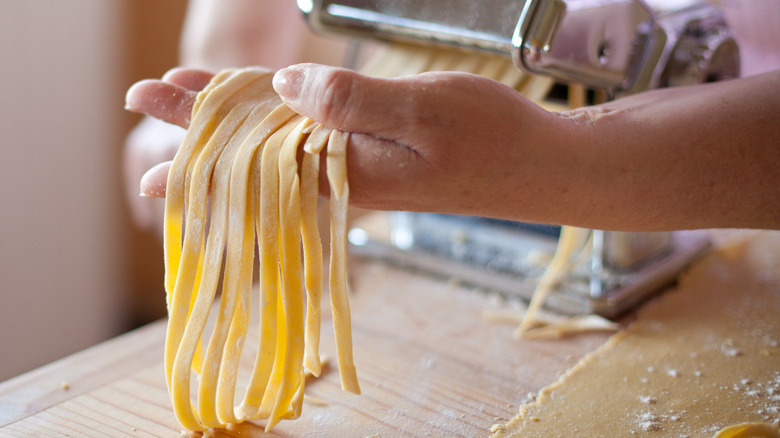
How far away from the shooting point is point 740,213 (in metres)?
0.69

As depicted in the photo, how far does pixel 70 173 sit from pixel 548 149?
5.07 feet

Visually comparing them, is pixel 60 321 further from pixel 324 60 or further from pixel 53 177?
pixel 324 60

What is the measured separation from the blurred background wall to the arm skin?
1173 mm

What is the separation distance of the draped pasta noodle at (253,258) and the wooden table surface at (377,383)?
0.22ft

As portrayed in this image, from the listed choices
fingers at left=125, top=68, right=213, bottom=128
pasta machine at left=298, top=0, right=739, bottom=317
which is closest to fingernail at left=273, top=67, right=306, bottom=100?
fingers at left=125, top=68, right=213, bottom=128

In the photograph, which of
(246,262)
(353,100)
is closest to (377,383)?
(246,262)

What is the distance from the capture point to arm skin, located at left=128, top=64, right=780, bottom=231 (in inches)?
21.9

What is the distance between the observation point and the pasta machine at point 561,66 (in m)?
0.74

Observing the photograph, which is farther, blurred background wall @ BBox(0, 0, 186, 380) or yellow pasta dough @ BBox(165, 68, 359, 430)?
blurred background wall @ BBox(0, 0, 186, 380)

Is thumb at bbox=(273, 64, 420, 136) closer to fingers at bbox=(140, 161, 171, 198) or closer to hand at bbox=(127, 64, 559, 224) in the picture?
hand at bbox=(127, 64, 559, 224)

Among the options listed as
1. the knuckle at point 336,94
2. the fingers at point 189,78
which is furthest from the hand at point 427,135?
the fingers at point 189,78

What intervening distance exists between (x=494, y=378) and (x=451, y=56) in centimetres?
42

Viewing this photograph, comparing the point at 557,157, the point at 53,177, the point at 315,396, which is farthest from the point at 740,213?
the point at 53,177

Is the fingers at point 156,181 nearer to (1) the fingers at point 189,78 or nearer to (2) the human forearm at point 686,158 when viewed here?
(1) the fingers at point 189,78
